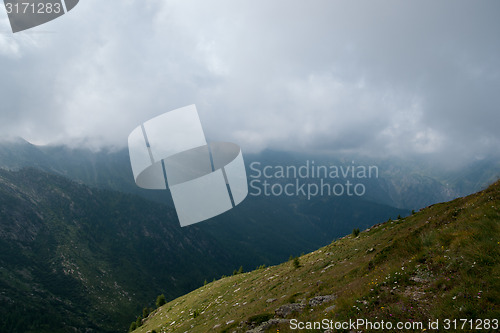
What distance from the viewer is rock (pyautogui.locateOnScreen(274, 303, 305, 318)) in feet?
55.0

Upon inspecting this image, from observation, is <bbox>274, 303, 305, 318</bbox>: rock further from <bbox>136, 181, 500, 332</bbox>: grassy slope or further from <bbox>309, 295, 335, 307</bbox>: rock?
<bbox>309, 295, 335, 307</bbox>: rock

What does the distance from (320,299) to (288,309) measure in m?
2.42

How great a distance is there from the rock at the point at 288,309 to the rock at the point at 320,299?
725mm

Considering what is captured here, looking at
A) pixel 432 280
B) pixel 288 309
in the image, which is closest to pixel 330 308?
pixel 288 309

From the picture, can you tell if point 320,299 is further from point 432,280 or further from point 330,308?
point 432,280

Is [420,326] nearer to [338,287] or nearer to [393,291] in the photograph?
[393,291]

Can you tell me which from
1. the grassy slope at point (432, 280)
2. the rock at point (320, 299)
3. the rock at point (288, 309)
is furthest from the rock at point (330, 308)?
the rock at point (288, 309)

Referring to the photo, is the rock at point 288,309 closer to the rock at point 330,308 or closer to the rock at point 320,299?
the rock at point 320,299

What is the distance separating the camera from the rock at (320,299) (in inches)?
639

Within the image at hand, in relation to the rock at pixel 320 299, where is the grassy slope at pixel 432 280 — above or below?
above

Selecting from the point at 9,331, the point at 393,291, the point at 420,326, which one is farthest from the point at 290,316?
the point at 9,331

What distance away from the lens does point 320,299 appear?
1683 centimetres

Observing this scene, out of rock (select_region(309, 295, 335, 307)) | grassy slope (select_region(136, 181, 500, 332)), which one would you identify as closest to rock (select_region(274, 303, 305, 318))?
grassy slope (select_region(136, 181, 500, 332))

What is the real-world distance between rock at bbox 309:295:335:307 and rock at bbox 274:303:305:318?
0.73m
